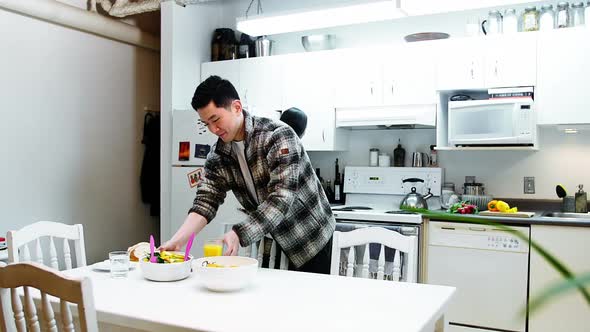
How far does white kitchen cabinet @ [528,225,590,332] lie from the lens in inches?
126

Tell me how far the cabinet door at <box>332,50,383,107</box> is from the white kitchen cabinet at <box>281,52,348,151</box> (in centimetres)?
6

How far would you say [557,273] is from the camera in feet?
10.4

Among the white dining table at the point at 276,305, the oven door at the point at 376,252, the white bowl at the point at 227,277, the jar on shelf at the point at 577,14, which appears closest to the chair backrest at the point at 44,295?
the white dining table at the point at 276,305

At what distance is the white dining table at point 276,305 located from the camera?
1405 millimetres

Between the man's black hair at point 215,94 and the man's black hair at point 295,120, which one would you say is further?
the man's black hair at point 295,120

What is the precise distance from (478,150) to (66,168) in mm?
3103

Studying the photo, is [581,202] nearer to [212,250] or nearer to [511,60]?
[511,60]

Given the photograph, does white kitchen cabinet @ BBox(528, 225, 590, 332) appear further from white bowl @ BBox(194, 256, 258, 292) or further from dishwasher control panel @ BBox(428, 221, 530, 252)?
white bowl @ BBox(194, 256, 258, 292)

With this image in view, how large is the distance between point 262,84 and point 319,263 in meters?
2.38

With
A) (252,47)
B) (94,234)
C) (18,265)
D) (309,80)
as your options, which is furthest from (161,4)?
(18,265)

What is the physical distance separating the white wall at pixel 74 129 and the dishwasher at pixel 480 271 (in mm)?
2676

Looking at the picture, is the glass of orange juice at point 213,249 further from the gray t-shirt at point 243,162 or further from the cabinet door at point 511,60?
the cabinet door at point 511,60

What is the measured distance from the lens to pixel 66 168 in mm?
4340

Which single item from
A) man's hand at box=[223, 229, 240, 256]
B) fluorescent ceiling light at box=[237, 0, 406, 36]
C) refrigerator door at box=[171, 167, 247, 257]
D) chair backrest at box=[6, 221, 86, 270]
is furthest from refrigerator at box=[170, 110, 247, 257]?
man's hand at box=[223, 229, 240, 256]
